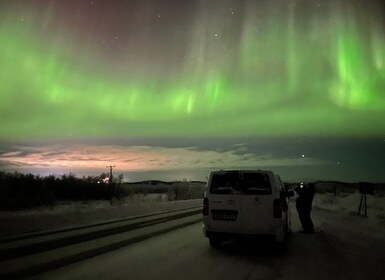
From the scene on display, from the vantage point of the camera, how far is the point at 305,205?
15.4 meters

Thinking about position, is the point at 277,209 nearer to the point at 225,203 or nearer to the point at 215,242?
the point at 225,203

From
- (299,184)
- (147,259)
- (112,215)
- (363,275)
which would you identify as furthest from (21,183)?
(363,275)

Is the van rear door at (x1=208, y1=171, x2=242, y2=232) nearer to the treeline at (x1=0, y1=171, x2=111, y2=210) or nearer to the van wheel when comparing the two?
the van wheel

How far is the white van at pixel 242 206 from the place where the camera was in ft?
34.7

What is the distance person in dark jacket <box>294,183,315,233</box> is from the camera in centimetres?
1544

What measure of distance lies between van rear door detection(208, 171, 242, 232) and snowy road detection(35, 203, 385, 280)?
0.72 meters

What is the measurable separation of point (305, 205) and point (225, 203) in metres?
5.51

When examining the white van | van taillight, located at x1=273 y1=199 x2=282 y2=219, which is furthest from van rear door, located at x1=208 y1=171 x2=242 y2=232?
van taillight, located at x1=273 y1=199 x2=282 y2=219

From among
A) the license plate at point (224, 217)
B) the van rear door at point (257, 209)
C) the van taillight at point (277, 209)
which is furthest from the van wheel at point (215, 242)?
the van taillight at point (277, 209)

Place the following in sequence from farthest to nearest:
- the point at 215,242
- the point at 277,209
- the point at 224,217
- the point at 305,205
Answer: the point at 305,205, the point at 215,242, the point at 224,217, the point at 277,209

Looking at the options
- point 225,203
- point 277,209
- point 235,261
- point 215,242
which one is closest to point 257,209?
point 277,209

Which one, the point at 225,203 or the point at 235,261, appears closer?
the point at 235,261

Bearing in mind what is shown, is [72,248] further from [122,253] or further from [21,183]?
[21,183]

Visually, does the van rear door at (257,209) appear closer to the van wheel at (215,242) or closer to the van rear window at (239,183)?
the van rear window at (239,183)
